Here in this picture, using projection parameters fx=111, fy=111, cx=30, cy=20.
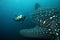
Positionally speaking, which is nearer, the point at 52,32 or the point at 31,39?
the point at 52,32

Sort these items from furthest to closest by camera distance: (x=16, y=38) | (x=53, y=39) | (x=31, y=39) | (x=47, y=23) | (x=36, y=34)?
(x=16, y=38) → (x=31, y=39) → (x=36, y=34) → (x=47, y=23) → (x=53, y=39)

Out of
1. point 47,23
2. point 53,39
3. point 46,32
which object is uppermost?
point 47,23

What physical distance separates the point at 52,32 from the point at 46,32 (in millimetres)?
234

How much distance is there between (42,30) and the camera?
404cm

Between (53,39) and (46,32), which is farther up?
(46,32)

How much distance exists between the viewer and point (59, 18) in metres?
3.85

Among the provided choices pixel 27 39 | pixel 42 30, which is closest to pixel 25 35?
pixel 27 39

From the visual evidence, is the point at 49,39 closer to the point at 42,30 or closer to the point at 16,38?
the point at 42,30

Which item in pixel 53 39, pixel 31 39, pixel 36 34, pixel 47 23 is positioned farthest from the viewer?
pixel 31 39

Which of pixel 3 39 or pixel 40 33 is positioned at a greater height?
pixel 3 39

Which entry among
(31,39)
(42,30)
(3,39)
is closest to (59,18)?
(42,30)

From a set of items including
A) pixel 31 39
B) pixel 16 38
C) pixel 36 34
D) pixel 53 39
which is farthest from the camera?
pixel 16 38

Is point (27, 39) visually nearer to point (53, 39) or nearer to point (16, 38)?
point (16, 38)

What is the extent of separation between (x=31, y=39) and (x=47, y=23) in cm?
115
